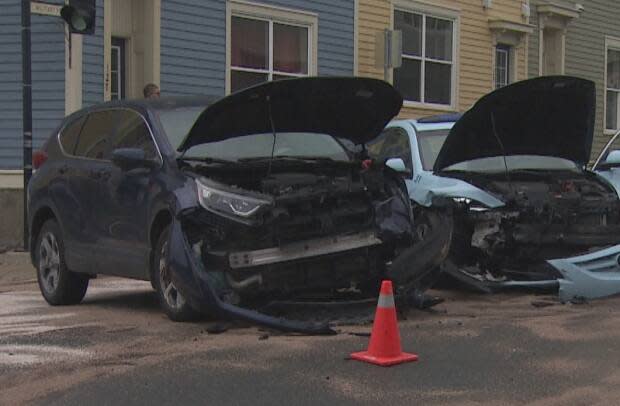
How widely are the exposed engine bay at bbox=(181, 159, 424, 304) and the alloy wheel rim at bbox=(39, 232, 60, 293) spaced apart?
232cm

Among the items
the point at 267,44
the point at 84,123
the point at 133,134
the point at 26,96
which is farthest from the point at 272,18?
the point at 133,134

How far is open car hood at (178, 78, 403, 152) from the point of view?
22.5 feet

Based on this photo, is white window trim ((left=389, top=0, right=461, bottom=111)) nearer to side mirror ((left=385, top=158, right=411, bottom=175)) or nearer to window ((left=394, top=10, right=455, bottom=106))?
window ((left=394, top=10, right=455, bottom=106))

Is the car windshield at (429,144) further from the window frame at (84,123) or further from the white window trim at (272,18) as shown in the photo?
the white window trim at (272,18)

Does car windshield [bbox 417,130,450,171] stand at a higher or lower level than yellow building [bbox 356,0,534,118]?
lower

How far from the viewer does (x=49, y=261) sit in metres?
8.76

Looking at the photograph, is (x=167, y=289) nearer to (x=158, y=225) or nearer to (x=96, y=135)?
(x=158, y=225)

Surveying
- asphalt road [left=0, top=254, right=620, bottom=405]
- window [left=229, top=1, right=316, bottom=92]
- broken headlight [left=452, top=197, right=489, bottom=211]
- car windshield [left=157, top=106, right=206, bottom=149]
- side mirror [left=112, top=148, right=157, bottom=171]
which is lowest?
asphalt road [left=0, top=254, right=620, bottom=405]

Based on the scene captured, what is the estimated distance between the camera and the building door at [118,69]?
14.9 metres

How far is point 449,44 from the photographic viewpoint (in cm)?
→ 2008

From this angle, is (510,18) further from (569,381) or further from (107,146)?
(569,381)

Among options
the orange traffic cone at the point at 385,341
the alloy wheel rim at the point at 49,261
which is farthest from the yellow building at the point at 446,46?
the orange traffic cone at the point at 385,341

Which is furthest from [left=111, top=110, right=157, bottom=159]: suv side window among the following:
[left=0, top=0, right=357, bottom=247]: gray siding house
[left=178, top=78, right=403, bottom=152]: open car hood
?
[left=0, top=0, right=357, bottom=247]: gray siding house

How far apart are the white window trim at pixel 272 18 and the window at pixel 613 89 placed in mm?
11270
